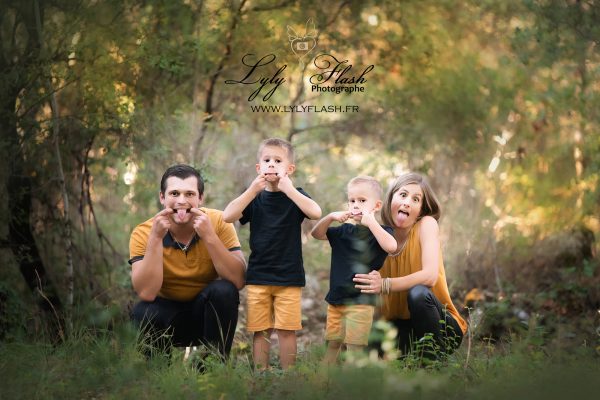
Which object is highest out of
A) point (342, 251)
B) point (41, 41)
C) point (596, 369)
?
point (41, 41)

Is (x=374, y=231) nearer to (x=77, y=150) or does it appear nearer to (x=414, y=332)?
(x=414, y=332)

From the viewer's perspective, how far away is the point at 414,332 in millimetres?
4219

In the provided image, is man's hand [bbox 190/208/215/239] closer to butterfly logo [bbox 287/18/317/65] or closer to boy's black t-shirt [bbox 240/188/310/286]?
boy's black t-shirt [bbox 240/188/310/286]

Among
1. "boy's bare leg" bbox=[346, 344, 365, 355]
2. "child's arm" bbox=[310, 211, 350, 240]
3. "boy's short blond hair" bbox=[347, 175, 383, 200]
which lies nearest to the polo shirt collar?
"child's arm" bbox=[310, 211, 350, 240]

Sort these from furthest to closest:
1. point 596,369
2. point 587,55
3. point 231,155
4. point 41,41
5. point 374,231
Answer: point 231,155
point 587,55
point 41,41
point 374,231
point 596,369

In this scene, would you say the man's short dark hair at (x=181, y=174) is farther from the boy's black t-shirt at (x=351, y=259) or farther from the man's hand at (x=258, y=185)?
the boy's black t-shirt at (x=351, y=259)

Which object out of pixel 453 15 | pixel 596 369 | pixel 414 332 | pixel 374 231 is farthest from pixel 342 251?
pixel 453 15

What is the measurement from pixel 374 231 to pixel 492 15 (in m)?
3.86

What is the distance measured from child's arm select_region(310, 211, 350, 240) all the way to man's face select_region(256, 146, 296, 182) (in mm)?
337

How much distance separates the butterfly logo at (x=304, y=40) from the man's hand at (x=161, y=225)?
2801 mm

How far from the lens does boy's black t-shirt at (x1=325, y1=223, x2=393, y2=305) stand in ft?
13.4

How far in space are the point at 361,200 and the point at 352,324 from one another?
25.8 inches

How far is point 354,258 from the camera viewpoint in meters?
4.15

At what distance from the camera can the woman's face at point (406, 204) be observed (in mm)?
4331
